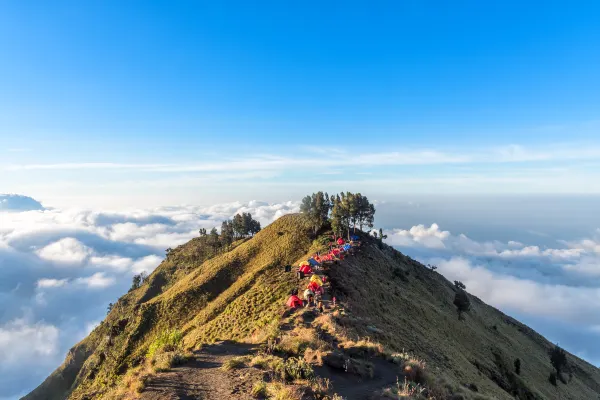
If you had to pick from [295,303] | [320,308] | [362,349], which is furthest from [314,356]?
[295,303]

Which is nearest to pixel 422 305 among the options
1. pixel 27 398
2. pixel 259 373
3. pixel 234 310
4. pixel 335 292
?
pixel 335 292

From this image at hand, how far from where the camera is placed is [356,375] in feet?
55.5

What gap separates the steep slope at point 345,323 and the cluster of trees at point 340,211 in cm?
516

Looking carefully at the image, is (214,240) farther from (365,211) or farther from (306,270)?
(306,270)

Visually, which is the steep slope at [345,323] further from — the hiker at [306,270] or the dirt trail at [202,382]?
the hiker at [306,270]

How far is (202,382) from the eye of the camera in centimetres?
1619

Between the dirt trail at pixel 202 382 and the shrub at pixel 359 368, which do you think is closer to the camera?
the dirt trail at pixel 202 382

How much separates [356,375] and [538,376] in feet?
206

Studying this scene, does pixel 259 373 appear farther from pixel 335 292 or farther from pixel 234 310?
pixel 234 310

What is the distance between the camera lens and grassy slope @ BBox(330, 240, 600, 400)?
108ft

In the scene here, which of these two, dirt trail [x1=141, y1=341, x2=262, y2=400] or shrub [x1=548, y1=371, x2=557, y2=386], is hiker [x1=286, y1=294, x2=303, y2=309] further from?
shrub [x1=548, y1=371, x2=557, y2=386]

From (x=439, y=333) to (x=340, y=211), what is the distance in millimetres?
35393

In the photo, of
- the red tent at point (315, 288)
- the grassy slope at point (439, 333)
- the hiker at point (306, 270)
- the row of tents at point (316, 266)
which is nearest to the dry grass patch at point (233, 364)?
the grassy slope at point (439, 333)

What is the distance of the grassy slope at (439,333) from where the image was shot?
108 ft
